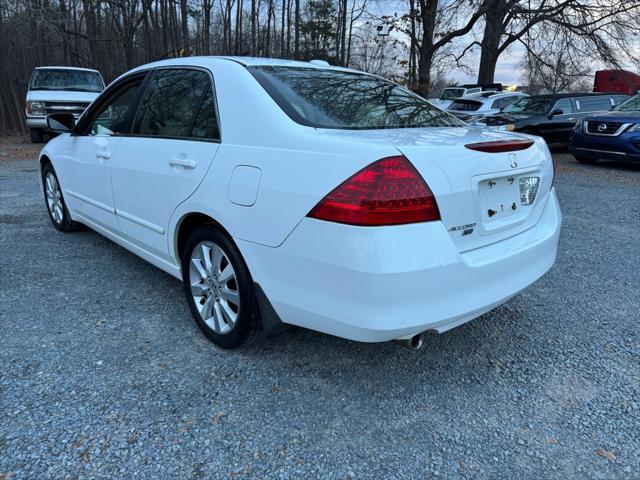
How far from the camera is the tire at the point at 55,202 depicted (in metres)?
4.89

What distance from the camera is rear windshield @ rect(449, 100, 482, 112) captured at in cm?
1421

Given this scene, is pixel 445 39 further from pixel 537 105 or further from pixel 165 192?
pixel 165 192

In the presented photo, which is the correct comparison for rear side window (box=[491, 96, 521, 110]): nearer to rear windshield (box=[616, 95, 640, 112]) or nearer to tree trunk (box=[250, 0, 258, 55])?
rear windshield (box=[616, 95, 640, 112])

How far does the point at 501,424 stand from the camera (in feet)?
7.34

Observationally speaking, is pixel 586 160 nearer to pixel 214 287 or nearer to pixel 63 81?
pixel 214 287

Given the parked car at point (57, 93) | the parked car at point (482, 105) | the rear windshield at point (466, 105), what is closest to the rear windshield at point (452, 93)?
the parked car at point (482, 105)

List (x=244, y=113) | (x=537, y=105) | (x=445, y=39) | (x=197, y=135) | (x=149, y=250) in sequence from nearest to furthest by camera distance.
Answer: (x=244, y=113)
(x=197, y=135)
(x=149, y=250)
(x=537, y=105)
(x=445, y=39)

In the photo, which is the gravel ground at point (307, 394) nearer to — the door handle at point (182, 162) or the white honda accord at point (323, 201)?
the white honda accord at point (323, 201)

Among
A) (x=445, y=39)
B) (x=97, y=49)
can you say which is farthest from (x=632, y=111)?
(x=97, y=49)

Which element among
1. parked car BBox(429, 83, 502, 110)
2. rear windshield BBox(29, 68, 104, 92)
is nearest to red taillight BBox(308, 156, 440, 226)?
rear windshield BBox(29, 68, 104, 92)

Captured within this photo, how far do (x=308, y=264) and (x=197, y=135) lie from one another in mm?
1174

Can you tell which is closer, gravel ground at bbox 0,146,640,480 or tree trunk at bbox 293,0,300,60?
gravel ground at bbox 0,146,640,480

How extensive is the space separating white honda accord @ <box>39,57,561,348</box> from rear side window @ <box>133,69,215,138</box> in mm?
12

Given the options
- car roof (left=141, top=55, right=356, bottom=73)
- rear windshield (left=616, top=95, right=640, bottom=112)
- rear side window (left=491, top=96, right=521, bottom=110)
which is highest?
rear side window (left=491, top=96, right=521, bottom=110)
